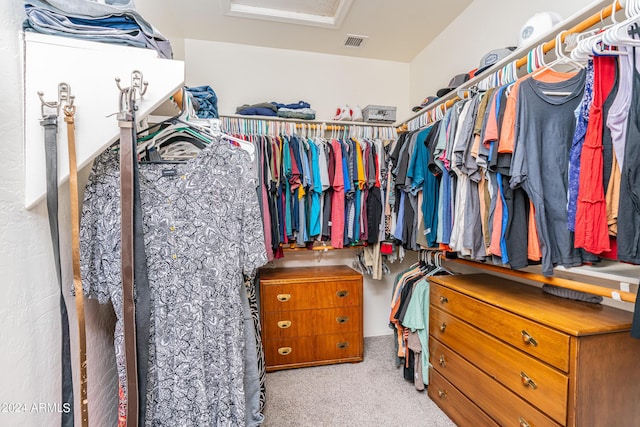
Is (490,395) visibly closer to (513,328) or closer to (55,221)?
(513,328)

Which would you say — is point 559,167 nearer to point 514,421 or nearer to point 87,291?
point 514,421

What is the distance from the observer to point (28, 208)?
0.70 m

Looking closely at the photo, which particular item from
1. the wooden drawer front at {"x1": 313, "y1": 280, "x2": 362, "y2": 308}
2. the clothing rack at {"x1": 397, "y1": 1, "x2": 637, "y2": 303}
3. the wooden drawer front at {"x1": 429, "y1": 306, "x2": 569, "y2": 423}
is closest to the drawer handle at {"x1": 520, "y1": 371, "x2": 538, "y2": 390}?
the wooden drawer front at {"x1": 429, "y1": 306, "x2": 569, "y2": 423}

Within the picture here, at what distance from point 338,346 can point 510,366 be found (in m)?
1.33

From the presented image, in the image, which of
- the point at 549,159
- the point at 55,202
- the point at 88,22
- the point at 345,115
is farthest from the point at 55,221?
the point at 345,115

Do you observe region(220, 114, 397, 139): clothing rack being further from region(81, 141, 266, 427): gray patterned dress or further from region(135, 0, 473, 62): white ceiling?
region(81, 141, 266, 427): gray patterned dress

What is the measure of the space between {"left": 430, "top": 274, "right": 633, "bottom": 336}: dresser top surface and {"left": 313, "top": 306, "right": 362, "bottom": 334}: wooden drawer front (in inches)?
32.5

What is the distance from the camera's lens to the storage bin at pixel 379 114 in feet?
8.67

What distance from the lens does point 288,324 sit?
2.32m

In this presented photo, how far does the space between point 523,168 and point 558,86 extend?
359 mm

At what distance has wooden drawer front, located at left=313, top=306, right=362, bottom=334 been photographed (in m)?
2.37

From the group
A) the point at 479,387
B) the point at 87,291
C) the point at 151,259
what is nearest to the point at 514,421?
the point at 479,387

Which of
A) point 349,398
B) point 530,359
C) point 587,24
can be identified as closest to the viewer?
point 587,24

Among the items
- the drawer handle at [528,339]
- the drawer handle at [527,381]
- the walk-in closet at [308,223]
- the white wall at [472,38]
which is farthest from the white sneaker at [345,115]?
the drawer handle at [527,381]
